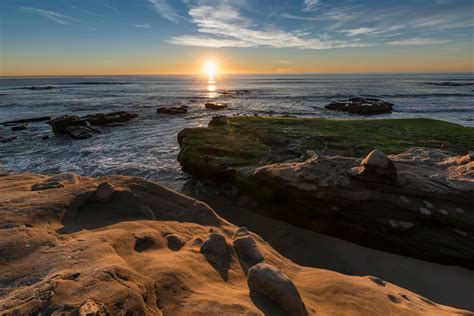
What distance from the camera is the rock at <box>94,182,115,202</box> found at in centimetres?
442

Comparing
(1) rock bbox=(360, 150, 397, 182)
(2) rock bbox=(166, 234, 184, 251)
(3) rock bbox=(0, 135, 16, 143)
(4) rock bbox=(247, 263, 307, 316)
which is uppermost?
(1) rock bbox=(360, 150, 397, 182)

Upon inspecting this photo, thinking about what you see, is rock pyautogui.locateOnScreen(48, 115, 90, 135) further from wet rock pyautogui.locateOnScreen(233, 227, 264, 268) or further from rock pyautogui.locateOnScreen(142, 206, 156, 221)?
wet rock pyautogui.locateOnScreen(233, 227, 264, 268)

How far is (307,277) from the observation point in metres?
3.58

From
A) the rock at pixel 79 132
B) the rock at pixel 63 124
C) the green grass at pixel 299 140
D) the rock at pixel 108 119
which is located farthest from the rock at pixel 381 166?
the rock at pixel 108 119

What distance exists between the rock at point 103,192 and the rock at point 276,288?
116 inches

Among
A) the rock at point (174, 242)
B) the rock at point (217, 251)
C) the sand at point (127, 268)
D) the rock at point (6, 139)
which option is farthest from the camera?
the rock at point (6, 139)

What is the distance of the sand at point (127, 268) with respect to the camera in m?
2.13

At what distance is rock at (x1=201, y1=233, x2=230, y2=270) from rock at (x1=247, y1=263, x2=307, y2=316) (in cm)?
64

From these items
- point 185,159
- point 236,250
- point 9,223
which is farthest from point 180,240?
point 185,159

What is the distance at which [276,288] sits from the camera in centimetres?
256

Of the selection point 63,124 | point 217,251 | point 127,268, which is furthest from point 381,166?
point 63,124

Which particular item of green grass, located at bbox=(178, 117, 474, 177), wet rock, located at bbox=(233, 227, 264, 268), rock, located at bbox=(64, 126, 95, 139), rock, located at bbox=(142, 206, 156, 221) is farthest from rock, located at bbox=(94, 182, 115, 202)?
rock, located at bbox=(64, 126, 95, 139)

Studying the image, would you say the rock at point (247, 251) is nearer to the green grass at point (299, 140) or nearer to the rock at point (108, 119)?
the green grass at point (299, 140)

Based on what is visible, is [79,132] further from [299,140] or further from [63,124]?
[299,140]
